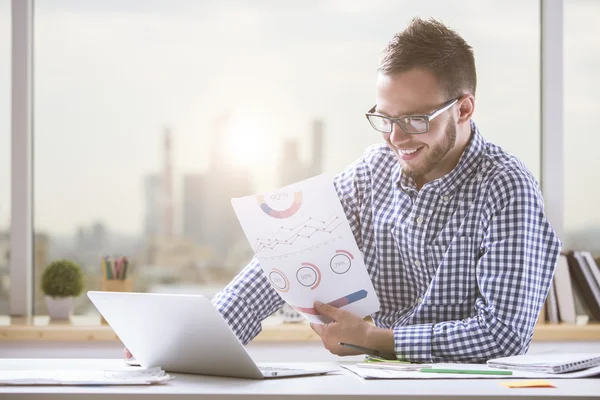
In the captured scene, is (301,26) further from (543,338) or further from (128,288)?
(543,338)

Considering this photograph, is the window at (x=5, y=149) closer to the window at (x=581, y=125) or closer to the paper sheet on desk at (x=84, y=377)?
the paper sheet on desk at (x=84, y=377)

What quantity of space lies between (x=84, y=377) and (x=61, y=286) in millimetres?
1991

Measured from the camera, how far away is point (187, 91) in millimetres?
3305

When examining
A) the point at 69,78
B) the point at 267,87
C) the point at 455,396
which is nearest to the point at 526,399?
the point at 455,396

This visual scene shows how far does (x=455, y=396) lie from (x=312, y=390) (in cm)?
19

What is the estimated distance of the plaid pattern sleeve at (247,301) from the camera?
181 centimetres

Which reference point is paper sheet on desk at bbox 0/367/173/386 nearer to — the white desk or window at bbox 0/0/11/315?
the white desk

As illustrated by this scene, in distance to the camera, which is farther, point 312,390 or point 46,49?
point 46,49

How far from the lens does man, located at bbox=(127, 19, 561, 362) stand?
1.60m

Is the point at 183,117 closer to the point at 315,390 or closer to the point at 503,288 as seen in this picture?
the point at 503,288

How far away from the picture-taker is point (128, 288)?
3033 millimetres

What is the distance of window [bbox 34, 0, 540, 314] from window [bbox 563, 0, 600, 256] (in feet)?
1.03

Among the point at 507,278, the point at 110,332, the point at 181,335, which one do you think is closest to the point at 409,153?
the point at 507,278

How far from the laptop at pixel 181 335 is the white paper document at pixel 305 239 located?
0.91 ft
